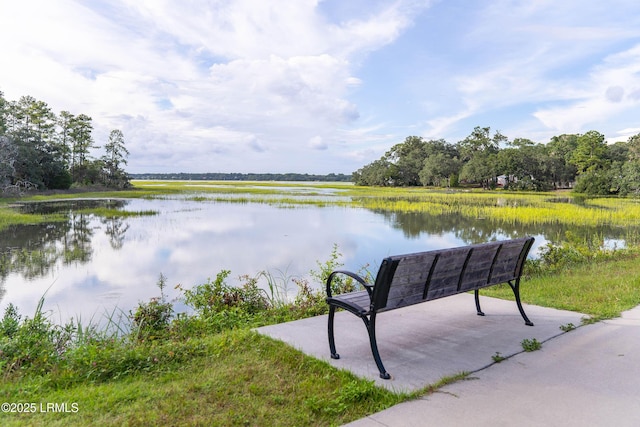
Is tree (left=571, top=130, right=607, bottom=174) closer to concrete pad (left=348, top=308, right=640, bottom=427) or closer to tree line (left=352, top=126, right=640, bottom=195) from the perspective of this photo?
tree line (left=352, top=126, right=640, bottom=195)

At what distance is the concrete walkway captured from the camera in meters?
2.58

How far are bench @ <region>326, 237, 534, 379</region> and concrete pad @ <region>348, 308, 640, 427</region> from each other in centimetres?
57

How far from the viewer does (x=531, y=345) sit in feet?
12.3

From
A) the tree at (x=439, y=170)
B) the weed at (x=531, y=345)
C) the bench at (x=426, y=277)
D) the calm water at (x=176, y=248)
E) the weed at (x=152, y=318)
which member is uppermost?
the tree at (x=439, y=170)

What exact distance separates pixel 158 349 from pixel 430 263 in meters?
2.49

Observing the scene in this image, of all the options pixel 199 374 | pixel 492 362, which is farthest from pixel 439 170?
pixel 199 374

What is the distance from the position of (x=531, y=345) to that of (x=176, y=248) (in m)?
12.7

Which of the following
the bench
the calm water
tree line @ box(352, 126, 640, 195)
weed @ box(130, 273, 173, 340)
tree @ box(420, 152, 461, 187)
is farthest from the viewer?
tree @ box(420, 152, 461, 187)

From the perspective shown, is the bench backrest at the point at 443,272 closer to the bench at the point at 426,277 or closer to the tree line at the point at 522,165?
the bench at the point at 426,277

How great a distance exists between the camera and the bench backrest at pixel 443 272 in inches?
128

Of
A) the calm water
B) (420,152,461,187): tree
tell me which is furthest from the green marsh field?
(420,152,461,187): tree

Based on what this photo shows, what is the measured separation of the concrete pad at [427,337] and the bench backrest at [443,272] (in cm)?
47

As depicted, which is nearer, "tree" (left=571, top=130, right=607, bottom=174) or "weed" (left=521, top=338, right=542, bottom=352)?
"weed" (left=521, top=338, right=542, bottom=352)

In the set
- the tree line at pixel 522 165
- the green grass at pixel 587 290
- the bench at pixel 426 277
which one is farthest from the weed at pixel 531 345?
the tree line at pixel 522 165
